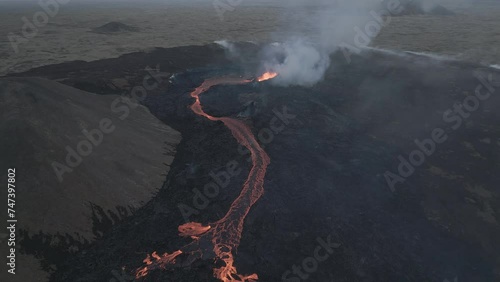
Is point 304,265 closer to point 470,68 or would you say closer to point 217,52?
point 470,68

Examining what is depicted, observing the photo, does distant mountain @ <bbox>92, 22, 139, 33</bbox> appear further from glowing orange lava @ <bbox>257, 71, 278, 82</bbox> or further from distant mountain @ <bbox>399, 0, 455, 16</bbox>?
distant mountain @ <bbox>399, 0, 455, 16</bbox>

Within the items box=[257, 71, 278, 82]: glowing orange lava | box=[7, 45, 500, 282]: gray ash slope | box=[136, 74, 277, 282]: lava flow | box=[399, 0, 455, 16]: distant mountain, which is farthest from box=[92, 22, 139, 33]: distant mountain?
box=[399, 0, 455, 16]: distant mountain

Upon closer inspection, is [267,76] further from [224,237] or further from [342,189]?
[224,237]

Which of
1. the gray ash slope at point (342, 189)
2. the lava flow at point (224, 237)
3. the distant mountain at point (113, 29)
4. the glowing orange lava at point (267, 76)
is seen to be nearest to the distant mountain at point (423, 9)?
the gray ash slope at point (342, 189)

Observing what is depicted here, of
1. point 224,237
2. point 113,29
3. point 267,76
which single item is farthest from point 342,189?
point 113,29

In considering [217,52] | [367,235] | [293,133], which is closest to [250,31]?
[217,52]

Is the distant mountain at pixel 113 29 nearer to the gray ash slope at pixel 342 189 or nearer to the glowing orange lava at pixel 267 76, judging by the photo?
the gray ash slope at pixel 342 189

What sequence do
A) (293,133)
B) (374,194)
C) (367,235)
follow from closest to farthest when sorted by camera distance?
(367,235) < (374,194) < (293,133)

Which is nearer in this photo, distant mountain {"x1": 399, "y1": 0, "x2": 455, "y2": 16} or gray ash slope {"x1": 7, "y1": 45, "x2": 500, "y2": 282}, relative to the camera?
gray ash slope {"x1": 7, "y1": 45, "x2": 500, "y2": 282}
